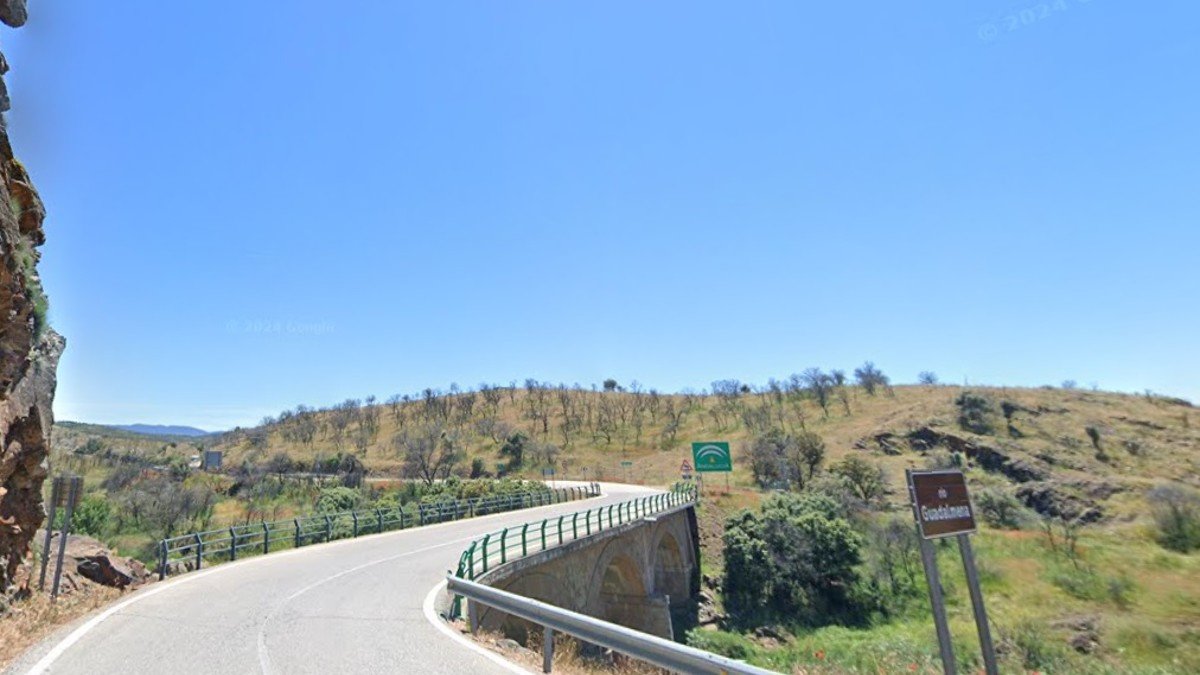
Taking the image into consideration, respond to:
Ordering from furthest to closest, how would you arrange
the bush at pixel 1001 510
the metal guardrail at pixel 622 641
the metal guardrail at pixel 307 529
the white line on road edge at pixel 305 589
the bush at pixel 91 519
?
the bush at pixel 1001 510 → the bush at pixel 91 519 → the metal guardrail at pixel 307 529 → the white line on road edge at pixel 305 589 → the metal guardrail at pixel 622 641

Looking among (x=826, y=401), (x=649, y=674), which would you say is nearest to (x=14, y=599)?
(x=649, y=674)

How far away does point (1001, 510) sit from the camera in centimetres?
4109

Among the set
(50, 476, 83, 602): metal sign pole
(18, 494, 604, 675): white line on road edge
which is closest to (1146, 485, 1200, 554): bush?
(18, 494, 604, 675): white line on road edge

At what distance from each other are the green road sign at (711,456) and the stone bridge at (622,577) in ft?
18.7

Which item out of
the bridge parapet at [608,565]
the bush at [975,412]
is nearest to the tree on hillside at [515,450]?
the bridge parapet at [608,565]

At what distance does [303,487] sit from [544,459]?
34.0 m

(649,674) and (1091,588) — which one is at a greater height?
(649,674)

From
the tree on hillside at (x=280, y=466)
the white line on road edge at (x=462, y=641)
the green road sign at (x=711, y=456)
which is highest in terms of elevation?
the tree on hillside at (x=280, y=466)

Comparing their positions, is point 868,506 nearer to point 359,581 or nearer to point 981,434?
point 981,434

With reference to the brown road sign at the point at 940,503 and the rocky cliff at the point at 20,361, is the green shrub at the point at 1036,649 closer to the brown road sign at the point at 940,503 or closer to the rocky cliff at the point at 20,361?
the brown road sign at the point at 940,503

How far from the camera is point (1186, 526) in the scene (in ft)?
113

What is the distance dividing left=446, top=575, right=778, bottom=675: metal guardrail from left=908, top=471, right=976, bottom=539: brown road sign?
236 cm

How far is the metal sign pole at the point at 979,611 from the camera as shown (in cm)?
542

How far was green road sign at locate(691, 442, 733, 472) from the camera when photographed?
45.5 metres
